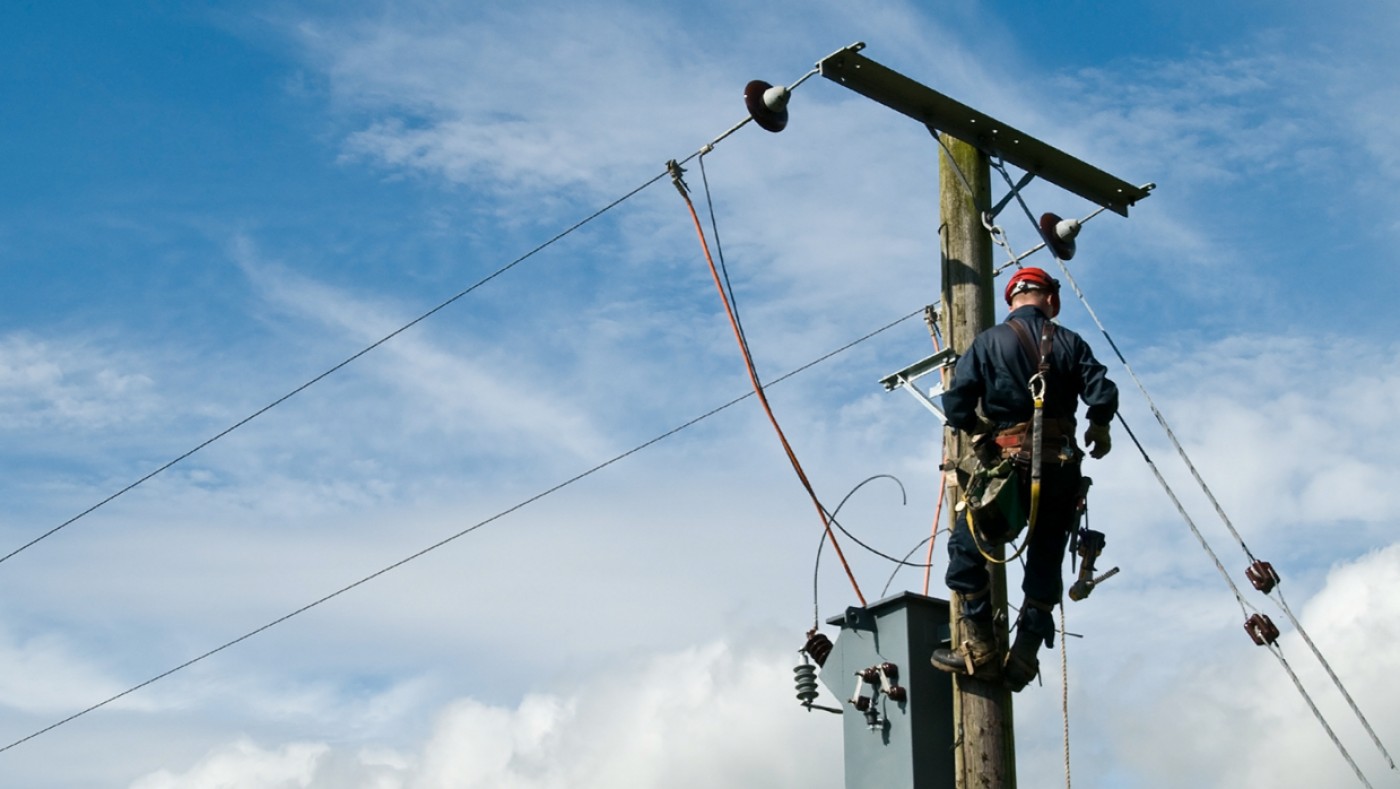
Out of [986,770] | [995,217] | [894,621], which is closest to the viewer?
[986,770]

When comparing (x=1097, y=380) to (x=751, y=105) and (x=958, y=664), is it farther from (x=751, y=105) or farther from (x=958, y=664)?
(x=751, y=105)

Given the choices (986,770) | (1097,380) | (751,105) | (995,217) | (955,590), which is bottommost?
(986,770)

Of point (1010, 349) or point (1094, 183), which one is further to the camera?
point (1094, 183)

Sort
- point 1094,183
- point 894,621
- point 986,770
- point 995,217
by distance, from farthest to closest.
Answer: point 1094,183 → point 995,217 → point 894,621 → point 986,770

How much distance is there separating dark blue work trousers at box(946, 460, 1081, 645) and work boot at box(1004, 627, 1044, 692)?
0.04m

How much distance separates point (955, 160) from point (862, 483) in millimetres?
1922

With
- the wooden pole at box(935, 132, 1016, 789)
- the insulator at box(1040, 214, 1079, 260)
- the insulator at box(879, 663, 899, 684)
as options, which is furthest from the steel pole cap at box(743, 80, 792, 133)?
the insulator at box(879, 663, 899, 684)

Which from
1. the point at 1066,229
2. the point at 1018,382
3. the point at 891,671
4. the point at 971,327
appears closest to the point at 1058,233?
the point at 1066,229

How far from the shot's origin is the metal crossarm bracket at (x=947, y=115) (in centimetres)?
843

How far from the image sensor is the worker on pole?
7199 millimetres

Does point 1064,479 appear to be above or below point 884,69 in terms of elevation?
below

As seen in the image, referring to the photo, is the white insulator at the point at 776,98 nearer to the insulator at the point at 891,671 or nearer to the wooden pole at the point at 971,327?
the wooden pole at the point at 971,327

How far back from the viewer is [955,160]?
335 inches

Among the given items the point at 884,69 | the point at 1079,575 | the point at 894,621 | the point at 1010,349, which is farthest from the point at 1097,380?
the point at 884,69
